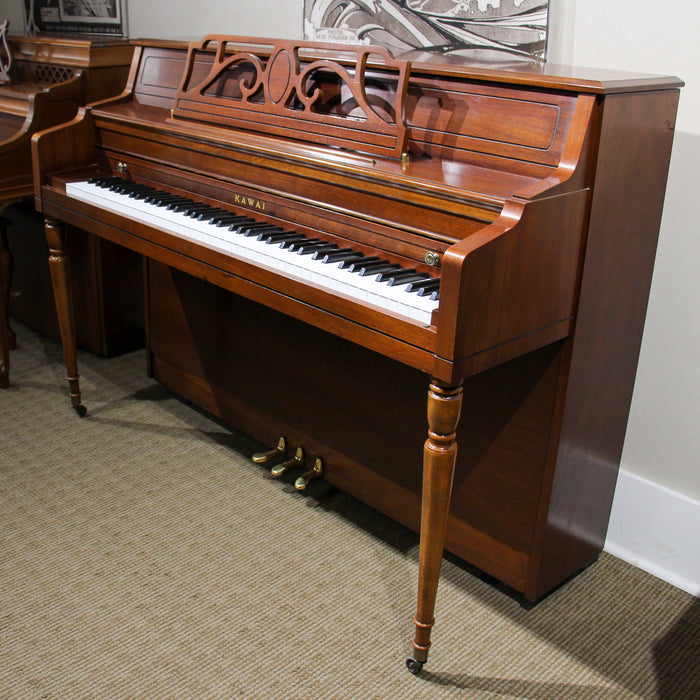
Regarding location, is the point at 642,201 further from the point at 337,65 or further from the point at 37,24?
the point at 37,24

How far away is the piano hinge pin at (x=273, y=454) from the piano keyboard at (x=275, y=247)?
30.4 inches

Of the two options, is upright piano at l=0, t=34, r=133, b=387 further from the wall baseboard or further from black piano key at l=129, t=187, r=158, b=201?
the wall baseboard

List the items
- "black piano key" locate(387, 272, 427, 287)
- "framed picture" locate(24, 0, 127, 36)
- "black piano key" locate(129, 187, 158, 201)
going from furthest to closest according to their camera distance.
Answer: "framed picture" locate(24, 0, 127, 36) → "black piano key" locate(129, 187, 158, 201) → "black piano key" locate(387, 272, 427, 287)

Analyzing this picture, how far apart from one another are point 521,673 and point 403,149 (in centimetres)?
120

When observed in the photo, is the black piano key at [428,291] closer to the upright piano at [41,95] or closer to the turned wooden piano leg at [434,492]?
the turned wooden piano leg at [434,492]

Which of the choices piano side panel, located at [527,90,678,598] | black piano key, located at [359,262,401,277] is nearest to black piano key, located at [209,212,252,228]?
black piano key, located at [359,262,401,277]

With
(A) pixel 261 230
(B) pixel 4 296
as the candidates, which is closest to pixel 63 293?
(B) pixel 4 296

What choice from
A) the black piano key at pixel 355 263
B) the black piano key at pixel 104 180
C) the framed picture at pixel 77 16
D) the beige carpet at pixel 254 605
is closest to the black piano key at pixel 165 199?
the black piano key at pixel 104 180

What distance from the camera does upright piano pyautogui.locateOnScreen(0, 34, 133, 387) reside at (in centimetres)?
285

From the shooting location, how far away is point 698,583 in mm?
2076

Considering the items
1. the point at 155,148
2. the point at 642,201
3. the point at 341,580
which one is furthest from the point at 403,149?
the point at 341,580

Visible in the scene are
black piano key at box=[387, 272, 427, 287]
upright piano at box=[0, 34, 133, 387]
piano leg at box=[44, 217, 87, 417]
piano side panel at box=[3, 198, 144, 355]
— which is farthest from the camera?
piano side panel at box=[3, 198, 144, 355]

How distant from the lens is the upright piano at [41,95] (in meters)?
2.85

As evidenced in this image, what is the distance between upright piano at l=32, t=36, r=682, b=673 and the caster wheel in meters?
0.02
